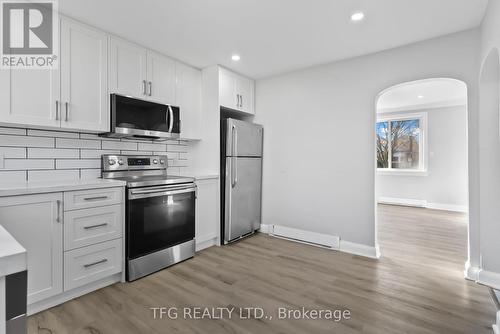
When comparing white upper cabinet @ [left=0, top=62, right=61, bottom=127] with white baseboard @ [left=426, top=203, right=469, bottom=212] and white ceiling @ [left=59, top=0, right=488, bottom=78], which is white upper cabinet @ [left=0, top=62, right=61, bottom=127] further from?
white baseboard @ [left=426, top=203, right=469, bottom=212]

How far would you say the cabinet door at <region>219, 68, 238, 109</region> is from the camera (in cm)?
349

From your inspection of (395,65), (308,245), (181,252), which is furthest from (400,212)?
(181,252)

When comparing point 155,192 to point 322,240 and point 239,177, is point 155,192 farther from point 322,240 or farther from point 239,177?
point 322,240

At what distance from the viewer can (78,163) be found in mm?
2580

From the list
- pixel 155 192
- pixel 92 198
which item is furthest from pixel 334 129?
pixel 92 198

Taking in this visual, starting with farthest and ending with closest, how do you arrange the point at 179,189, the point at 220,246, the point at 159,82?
the point at 220,246
the point at 159,82
the point at 179,189

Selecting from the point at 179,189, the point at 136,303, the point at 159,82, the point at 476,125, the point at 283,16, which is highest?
the point at 283,16

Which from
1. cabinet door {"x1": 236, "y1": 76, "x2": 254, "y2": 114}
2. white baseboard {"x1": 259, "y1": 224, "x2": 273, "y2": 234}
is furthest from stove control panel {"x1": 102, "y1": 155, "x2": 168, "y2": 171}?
white baseboard {"x1": 259, "y1": 224, "x2": 273, "y2": 234}

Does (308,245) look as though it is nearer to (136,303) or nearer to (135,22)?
(136,303)

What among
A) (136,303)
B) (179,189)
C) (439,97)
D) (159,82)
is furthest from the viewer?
(439,97)

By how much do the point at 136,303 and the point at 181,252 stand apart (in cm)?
84

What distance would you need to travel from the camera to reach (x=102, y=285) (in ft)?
7.52

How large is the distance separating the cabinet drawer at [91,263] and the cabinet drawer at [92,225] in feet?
0.19

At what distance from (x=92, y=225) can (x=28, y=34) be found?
66.3 inches
